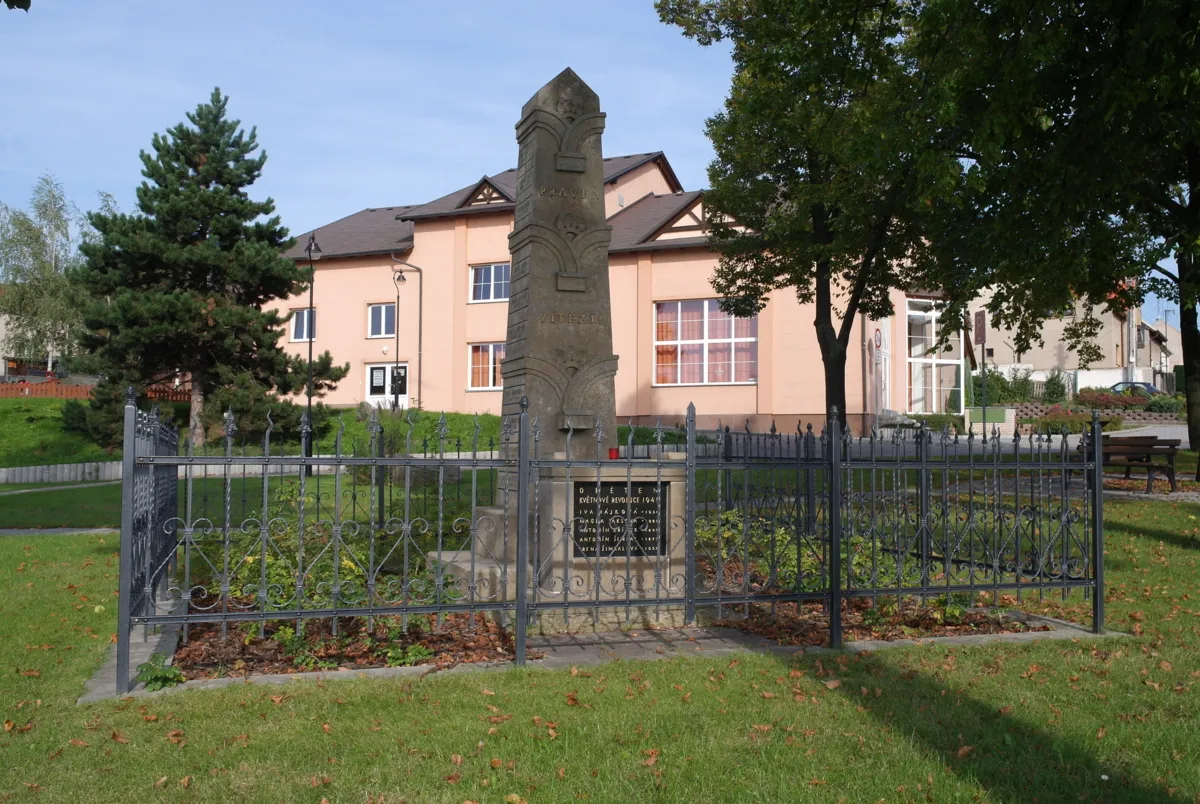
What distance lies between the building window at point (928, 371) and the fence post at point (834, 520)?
30680mm

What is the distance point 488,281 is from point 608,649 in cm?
3144

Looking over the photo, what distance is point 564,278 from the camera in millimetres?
8852

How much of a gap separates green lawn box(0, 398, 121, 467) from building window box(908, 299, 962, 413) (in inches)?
1036

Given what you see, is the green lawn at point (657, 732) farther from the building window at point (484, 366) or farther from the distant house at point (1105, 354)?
the distant house at point (1105, 354)

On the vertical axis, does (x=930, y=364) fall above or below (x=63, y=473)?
above

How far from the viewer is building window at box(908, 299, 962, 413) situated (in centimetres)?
3712

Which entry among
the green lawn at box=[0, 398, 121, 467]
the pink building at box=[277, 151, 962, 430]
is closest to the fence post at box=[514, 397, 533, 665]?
the green lawn at box=[0, 398, 121, 467]

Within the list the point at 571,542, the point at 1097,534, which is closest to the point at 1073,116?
the point at 1097,534

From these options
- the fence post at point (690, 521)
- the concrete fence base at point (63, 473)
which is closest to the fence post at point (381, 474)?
the fence post at point (690, 521)

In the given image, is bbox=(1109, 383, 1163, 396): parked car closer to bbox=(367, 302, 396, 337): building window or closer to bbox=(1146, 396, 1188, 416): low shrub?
bbox=(1146, 396, 1188, 416): low shrub

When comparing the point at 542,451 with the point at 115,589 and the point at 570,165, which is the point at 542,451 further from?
the point at 115,589

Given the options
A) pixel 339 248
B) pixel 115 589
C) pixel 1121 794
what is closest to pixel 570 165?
pixel 115 589

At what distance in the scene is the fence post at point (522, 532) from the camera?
634cm

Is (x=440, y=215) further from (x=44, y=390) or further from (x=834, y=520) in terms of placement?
(x=834, y=520)
